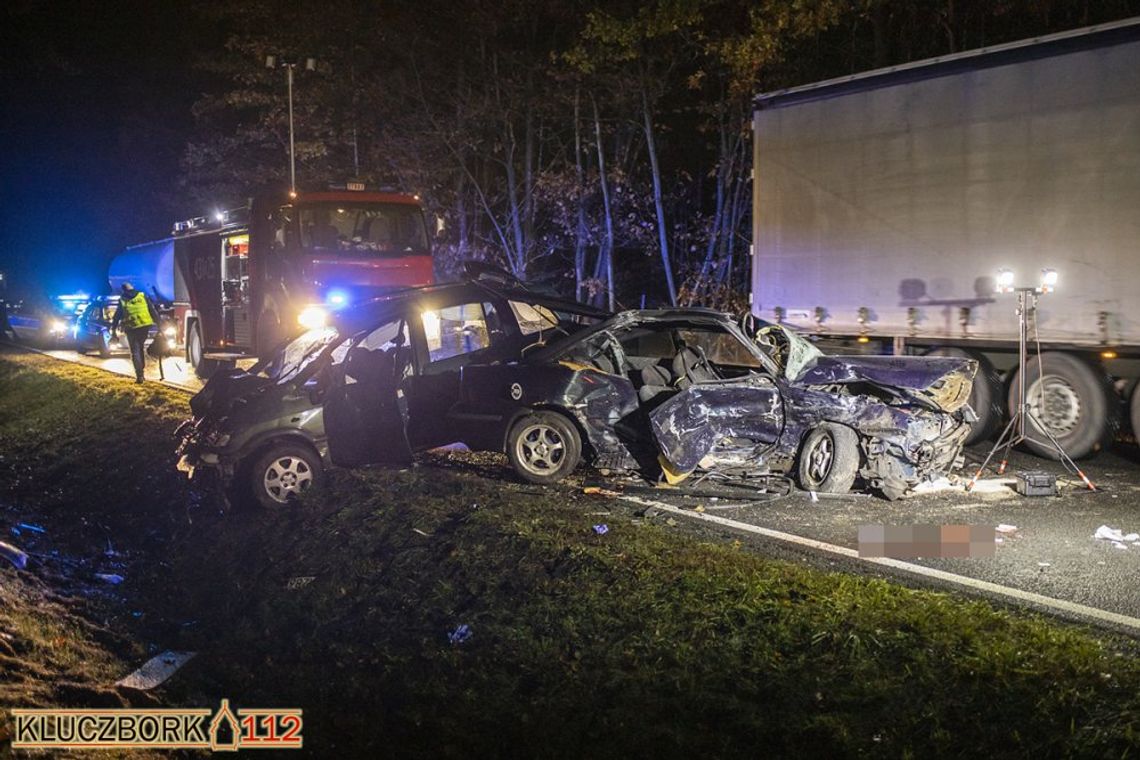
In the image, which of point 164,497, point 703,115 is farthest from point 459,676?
point 703,115

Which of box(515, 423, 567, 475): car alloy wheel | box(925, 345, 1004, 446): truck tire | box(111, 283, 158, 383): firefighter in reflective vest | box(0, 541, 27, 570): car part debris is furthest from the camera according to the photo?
box(111, 283, 158, 383): firefighter in reflective vest

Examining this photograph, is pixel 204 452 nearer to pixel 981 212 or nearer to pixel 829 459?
pixel 829 459

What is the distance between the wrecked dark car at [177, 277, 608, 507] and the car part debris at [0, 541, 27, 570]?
4.64 ft

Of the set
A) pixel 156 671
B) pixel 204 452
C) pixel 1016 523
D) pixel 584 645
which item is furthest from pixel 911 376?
pixel 156 671

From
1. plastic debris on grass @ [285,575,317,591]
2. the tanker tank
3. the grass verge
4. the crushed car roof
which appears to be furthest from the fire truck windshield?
plastic debris on grass @ [285,575,317,591]

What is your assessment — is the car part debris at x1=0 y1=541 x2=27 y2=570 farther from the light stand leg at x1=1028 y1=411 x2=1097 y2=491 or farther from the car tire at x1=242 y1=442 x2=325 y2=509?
the light stand leg at x1=1028 y1=411 x2=1097 y2=491

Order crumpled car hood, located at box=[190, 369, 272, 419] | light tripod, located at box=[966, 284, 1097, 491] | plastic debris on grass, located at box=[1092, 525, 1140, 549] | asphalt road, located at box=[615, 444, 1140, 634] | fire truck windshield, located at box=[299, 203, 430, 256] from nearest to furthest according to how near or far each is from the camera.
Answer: asphalt road, located at box=[615, 444, 1140, 634] < plastic debris on grass, located at box=[1092, 525, 1140, 549] < crumpled car hood, located at box=[190, 369, 272, 419] < light tripod, located at box=[966, 284, 1097, 491] < fire truck windshield, located at box=[299, 203, 430, 256]

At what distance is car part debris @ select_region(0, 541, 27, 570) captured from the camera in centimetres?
766

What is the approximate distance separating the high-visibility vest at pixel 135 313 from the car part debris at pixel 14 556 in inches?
380

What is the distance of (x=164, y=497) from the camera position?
10.1m

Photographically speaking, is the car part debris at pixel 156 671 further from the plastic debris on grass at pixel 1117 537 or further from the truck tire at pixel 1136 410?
the truck tire at pixel 1136 410

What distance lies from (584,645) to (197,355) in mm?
16025

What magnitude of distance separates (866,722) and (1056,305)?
23.0 feet

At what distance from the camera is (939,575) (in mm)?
5984
